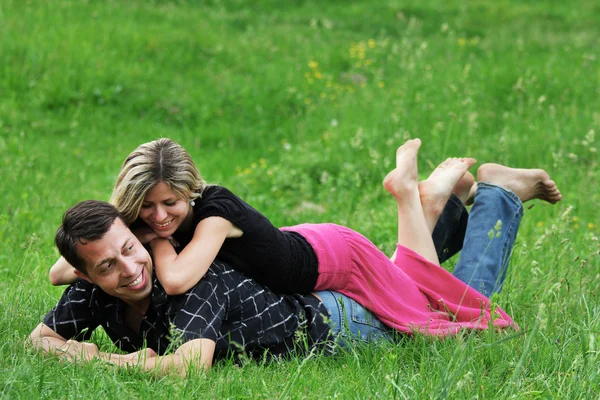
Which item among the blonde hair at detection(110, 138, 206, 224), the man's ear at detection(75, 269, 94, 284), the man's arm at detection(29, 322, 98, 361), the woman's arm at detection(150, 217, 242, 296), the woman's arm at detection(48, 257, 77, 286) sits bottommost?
the man's arm at detection(29, 322, 98, 361)

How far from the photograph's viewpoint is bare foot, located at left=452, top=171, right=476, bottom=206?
14.9ft

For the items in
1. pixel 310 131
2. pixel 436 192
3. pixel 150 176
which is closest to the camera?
pixel 150 176

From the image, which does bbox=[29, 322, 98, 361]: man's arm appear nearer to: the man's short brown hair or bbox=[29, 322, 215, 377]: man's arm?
bbox=[29, 322, 215, 377]: man's arm

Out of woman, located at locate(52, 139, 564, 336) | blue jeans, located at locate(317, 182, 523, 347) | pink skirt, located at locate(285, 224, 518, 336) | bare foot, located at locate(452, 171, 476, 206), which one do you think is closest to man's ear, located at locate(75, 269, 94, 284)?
woman, located at locate(52, 139, 564, 336)

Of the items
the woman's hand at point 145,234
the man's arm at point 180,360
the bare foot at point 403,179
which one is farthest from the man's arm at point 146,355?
the bare foot at point 403,179

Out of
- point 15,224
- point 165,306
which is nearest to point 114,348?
point 165,306

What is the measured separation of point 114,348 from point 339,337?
3.17 ft

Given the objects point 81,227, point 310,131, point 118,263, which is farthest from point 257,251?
point 310,131

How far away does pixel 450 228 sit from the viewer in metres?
4.43

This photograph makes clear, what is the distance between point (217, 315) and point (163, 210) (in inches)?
19.2

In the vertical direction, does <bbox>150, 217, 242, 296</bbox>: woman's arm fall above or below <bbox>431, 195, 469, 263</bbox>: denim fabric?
above

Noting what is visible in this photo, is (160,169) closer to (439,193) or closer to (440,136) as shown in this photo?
(439,193)

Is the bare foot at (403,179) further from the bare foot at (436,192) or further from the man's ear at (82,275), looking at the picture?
the man's ear at (82,275)

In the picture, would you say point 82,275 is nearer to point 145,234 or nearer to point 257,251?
point 145,234
